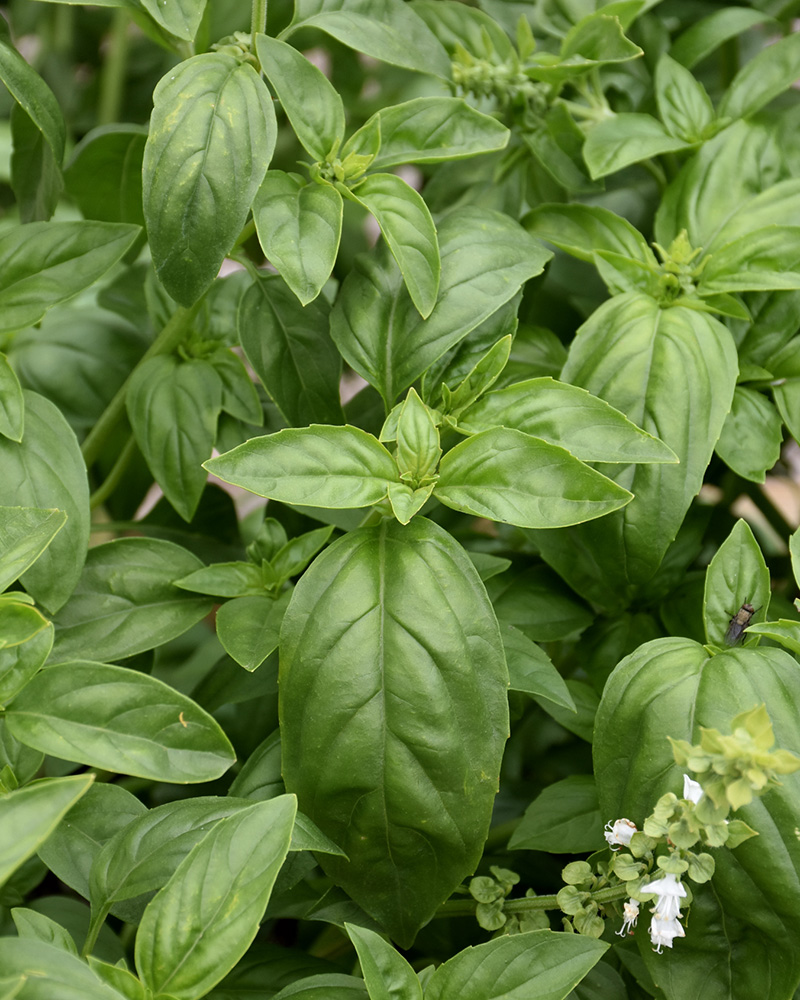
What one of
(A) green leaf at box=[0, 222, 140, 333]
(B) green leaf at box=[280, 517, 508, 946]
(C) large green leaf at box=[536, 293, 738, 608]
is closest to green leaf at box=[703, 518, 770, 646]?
(C) large green leaf at box=[536, 293, 738, 608]

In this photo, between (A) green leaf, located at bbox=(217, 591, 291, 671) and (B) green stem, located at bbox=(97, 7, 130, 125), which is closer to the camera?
(A) green leaf, located at bbox=(217, 591, 291, 671)

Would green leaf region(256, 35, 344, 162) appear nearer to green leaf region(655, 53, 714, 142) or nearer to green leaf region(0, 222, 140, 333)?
green leaf region(0, 222, 140, 333)

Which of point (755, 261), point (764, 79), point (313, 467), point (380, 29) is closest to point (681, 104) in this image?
point (764, 79)

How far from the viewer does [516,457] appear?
2.20ft

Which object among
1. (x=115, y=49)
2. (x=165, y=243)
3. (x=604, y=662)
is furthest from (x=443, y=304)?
(x=115, y=49)

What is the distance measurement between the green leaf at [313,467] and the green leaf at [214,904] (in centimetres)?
20

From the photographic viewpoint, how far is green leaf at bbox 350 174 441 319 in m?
0.71

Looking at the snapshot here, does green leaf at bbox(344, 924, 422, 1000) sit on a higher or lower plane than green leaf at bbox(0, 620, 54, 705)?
lower

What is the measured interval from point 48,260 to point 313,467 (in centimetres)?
31

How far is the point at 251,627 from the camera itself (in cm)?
75

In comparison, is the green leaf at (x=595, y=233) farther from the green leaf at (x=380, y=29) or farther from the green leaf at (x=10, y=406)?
the green leaf at (x=10, y=406)

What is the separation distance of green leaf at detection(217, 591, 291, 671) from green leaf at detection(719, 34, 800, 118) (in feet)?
2.18

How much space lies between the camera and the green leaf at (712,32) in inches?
40.1

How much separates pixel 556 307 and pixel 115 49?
802 mm
